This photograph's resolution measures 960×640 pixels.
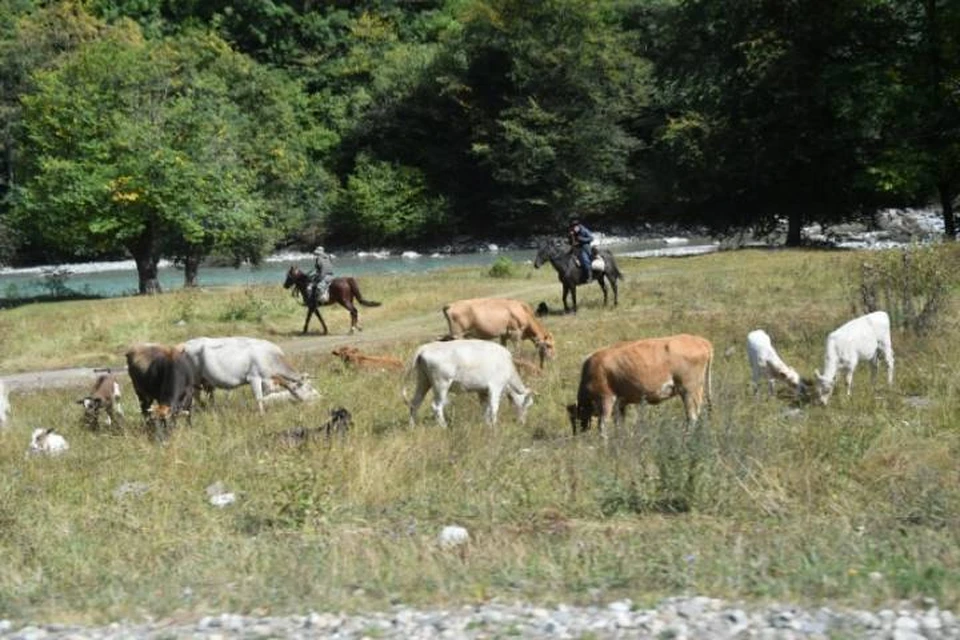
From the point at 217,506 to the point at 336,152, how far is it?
64794mm

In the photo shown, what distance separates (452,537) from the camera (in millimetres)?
8523

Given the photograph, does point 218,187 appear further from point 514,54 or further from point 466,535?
point 466,535

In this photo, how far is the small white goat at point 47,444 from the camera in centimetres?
1333

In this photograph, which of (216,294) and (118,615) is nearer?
(118,615)

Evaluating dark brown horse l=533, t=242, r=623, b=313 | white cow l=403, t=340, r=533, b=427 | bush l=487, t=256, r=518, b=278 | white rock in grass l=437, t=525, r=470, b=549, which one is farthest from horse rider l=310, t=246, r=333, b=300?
white rock in grass l=437, t=525, r=470, b=549

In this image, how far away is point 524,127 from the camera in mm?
64688

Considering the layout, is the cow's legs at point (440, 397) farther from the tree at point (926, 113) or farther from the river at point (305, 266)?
the river at point (305, 266)

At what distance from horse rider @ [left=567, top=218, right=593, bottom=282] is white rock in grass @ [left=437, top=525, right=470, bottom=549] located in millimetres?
18972

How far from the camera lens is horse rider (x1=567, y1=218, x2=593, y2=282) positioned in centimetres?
2739

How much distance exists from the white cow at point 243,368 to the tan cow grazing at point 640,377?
17.4 ft

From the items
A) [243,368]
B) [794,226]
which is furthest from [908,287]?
[794,226]

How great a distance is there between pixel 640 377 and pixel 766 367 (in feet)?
8.67

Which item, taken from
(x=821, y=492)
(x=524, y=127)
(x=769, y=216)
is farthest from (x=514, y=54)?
(x=821, y=492)

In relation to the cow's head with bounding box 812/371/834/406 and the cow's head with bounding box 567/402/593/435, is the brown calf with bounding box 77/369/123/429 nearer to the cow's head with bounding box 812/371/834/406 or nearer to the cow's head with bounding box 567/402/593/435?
the cow's head with bounding box 567/402/593/435
